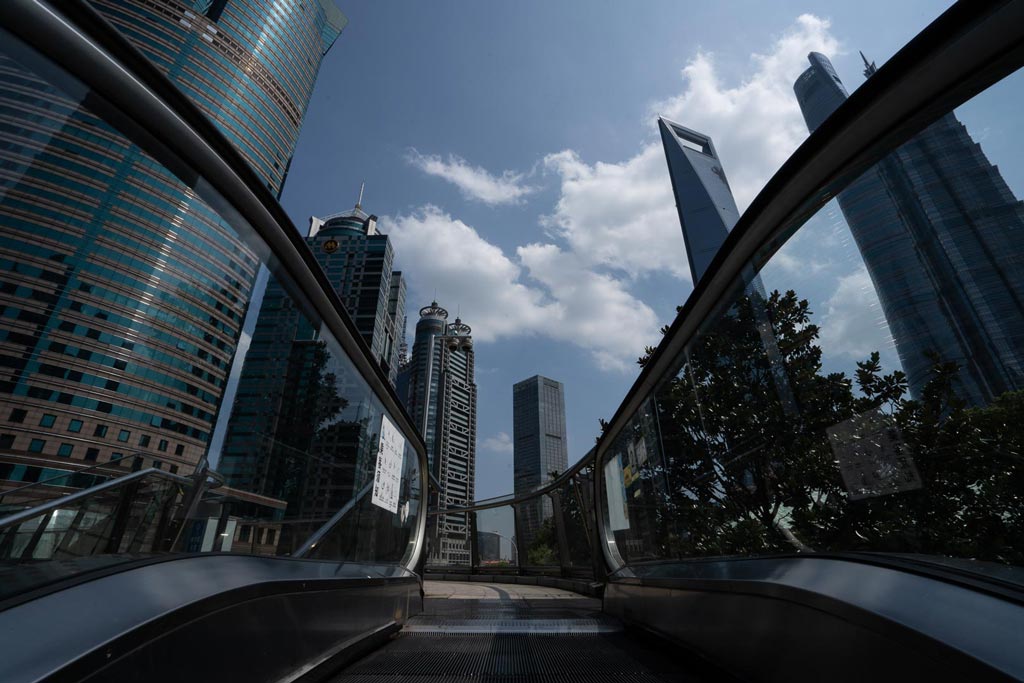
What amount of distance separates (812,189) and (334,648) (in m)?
2.90

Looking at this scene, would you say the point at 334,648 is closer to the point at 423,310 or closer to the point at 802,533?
the point at 802,533

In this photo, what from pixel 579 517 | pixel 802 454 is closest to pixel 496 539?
pixel 579 517

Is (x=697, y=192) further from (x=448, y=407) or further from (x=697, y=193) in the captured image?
(x=448, y=407)

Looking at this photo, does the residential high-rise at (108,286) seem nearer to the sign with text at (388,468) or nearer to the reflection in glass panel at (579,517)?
A: the sign with text at (388,468)

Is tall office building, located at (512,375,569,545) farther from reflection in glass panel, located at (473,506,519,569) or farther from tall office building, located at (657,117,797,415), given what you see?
reflection in glass panel, located at (473,506,519,569)

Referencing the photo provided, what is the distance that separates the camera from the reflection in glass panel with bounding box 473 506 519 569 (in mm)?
10391

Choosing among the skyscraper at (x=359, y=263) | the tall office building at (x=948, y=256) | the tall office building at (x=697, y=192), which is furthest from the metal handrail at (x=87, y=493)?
the skyscraper at (x=359, y=263)

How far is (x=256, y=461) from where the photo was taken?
2178mm

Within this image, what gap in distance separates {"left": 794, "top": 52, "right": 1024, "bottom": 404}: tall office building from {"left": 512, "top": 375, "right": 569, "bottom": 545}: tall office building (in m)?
127

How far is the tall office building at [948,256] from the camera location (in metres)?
1.22

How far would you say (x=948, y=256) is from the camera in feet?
4.59

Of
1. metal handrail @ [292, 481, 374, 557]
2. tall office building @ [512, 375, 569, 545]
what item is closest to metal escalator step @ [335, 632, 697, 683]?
metal handrail @ [292, 481, 374, 557]

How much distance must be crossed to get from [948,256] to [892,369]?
0.37 m

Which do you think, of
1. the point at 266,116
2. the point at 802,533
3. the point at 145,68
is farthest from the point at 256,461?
the point at 266,116
